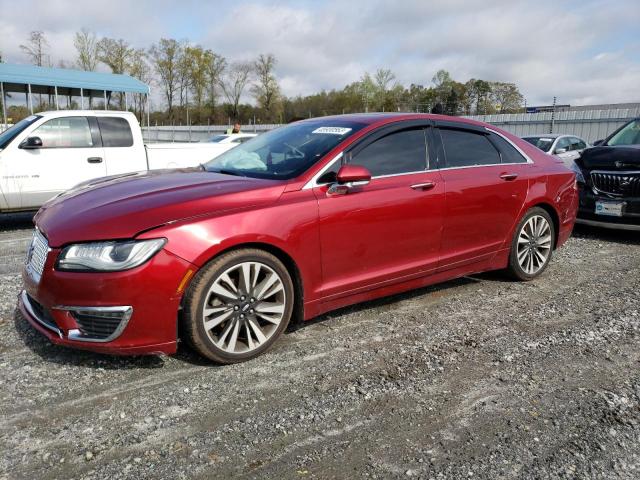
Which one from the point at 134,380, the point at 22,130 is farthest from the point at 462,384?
the point at 22,130

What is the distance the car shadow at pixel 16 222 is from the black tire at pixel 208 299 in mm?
6428

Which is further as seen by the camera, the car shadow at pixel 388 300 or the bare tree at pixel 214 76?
the bare tree at pixel 214 76

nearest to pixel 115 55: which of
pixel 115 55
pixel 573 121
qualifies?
pixel 115 55

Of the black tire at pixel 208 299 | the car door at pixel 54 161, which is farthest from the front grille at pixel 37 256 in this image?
the car door at pixel 54 161

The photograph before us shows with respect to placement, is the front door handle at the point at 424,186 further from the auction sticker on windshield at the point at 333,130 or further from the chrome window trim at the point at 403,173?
the auction sticker on windshield at the point at 333,130

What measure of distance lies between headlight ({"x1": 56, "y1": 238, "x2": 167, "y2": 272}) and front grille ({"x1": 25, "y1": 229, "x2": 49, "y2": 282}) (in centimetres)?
26

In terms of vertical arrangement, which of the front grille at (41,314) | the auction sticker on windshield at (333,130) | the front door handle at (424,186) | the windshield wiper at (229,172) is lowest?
the front grille at (41,314)

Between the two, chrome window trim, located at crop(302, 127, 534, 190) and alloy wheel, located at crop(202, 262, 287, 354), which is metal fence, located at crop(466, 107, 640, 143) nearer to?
chrome window trim, located at crop(302, 127, 534, 190)

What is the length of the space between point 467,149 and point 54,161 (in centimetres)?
643

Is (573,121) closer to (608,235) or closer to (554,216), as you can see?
(608,235)

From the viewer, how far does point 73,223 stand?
307 centimetres

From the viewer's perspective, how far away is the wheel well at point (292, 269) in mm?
3268

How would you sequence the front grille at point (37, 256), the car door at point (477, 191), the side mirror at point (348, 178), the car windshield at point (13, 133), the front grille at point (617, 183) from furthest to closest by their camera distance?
1. the car windshield at point (13, 133)
2. the front grille at point (617, 183)
3. the car door at point (477, 191)
4. the side mirror at point (348, 178)
5. the front grille at point (37, 256)

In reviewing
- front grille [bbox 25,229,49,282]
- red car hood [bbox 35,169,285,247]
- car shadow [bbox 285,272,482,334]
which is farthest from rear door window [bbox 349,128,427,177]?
front grille [bbox 25,229,49,282]
